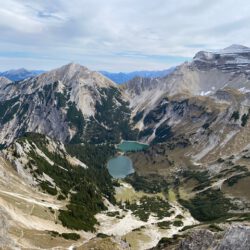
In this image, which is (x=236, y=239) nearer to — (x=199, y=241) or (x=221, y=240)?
(x=221, y=240)

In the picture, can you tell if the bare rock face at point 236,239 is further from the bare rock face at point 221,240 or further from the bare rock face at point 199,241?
the bare rock face at point 199,241

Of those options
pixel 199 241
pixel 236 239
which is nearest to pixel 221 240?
pixel 236 239

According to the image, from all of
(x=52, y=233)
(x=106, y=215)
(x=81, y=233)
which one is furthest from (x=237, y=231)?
(x=106, y=215)

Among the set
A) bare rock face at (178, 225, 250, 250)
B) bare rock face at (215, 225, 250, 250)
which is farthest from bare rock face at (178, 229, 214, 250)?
bare rock face at (215, 225, 250, 250)

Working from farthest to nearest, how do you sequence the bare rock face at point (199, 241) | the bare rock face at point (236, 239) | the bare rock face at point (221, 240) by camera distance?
the bare rock face at point (199, 241) < the bare rock face at point (221, 240) < the bare rock face at point (236, 239)

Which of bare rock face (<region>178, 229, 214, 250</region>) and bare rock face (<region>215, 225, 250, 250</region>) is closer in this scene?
bare rock face (<region>215, 225, 250, 250</region>)

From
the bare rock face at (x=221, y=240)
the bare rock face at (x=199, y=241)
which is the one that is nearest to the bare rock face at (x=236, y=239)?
the bare rock face at (x=221, y=240)

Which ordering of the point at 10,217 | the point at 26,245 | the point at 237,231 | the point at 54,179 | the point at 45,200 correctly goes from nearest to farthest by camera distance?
1. the point at 237,231
2. the point at 26,245
3. the point at 10,217
4. the point at 45,200
5. the point at 54,179

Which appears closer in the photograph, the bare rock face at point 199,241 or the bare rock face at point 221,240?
the bare rock face at point 221,240

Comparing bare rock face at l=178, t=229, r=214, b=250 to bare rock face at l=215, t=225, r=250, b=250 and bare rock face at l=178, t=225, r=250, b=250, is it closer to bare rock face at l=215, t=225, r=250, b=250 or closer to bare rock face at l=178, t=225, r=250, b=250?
bare rock face at l=178, t=225, r=250, b=250

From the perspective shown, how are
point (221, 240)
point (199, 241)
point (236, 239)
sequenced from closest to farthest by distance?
point (236, 239) < point (221, 240) < point (199, 241)

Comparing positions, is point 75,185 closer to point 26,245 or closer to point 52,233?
point 52,233
